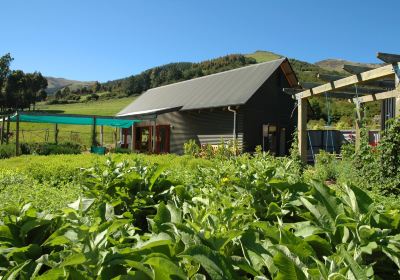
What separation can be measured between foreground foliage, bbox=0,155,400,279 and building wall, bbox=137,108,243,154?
1966cm

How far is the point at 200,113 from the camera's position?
2452cm

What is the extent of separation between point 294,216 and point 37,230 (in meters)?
1.13

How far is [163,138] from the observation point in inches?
1107

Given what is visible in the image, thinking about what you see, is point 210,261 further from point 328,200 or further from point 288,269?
point 328,200

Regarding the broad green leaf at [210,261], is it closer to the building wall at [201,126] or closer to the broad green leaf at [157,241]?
the broad green leaf at [157,241]

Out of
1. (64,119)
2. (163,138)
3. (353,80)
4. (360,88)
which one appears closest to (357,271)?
(353,80)

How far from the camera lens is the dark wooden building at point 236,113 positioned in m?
21.8

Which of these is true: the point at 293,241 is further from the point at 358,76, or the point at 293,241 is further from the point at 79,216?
the point at 358,76

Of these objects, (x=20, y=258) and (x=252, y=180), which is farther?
(x=252, y=180)

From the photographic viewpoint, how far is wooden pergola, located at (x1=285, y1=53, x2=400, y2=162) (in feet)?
27.3

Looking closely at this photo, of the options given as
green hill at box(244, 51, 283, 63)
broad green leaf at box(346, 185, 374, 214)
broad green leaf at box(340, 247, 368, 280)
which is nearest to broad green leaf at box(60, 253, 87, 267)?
broad green leaf at box(340, 247, 368, 280)

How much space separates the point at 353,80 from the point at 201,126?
1484 centimetres

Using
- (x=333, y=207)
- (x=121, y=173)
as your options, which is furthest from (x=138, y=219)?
(x=333, y=207)

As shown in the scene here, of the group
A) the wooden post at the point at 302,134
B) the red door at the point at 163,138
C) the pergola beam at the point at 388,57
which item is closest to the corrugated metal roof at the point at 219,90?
the red door at the point at 163,138
